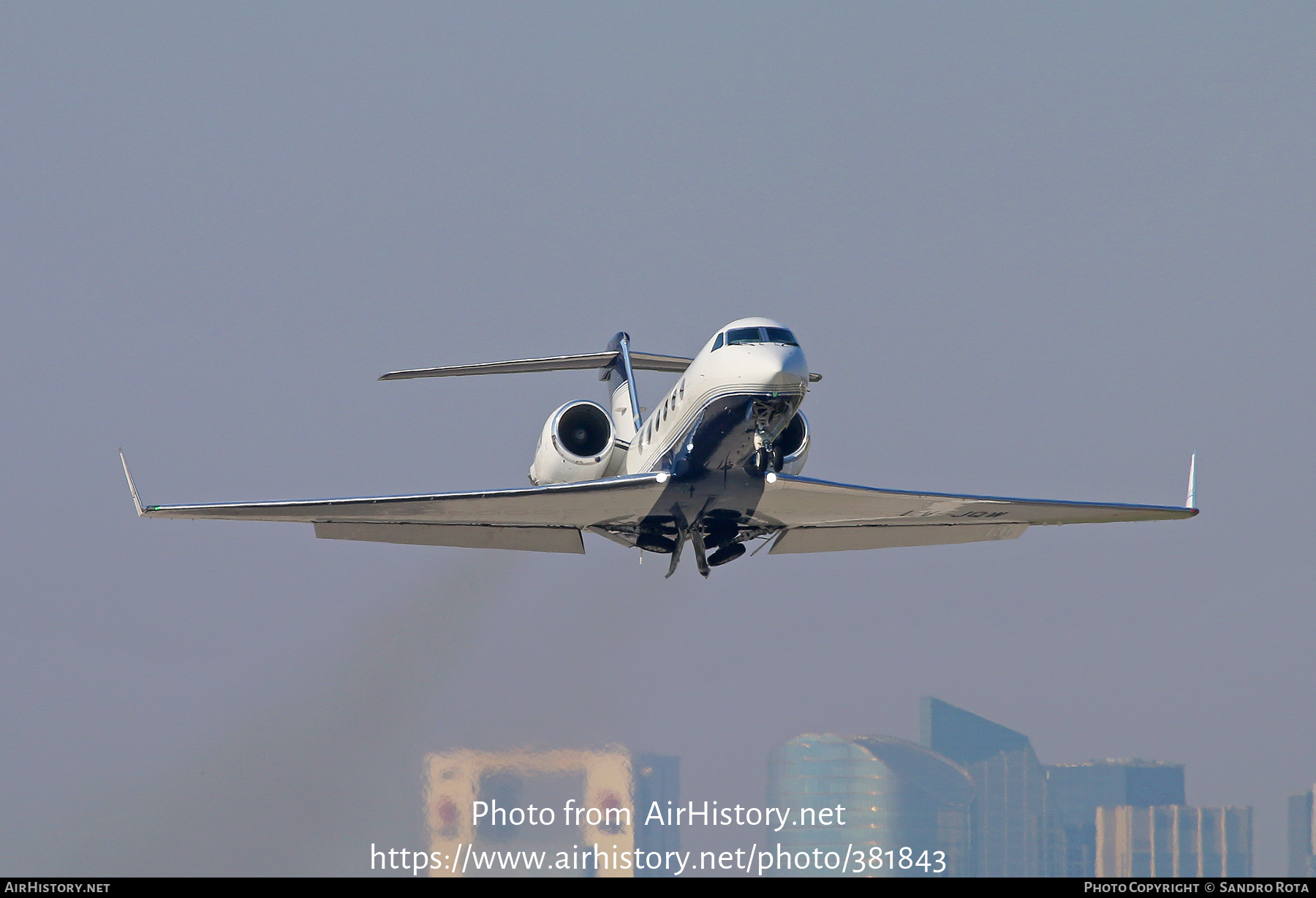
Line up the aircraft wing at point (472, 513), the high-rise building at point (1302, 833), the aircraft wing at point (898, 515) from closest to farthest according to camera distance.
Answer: the aircraft wing at point (472, 513) → the aircraft wing at point (898, 515) → the high-rise building at point (1302, 833)

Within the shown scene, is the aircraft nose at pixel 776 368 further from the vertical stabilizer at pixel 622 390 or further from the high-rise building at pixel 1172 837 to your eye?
the high-rise building at pixel 1172 837

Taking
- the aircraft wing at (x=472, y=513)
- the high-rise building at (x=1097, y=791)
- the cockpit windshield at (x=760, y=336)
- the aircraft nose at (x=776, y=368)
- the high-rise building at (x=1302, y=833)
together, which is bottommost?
the aircraft wing at (x=472, y=513)

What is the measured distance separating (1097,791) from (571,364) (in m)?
61.7

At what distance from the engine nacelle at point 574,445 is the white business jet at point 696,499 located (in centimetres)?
2

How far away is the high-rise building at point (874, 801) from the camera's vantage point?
45.1 metres

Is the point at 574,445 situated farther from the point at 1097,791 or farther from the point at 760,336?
the point at 1097,791

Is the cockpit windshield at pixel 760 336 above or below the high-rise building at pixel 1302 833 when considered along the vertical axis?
below

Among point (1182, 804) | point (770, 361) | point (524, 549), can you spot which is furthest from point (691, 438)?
point (1182, 804)

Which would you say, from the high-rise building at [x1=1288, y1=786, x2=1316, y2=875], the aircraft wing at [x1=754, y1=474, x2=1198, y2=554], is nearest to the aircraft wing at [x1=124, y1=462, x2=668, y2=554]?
the aircraft wing at [x1=754, y1=474, x2=1198, y2=554]

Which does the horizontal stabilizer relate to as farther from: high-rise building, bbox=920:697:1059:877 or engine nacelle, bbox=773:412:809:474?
high-rise building, bbox=920:697:1059:877

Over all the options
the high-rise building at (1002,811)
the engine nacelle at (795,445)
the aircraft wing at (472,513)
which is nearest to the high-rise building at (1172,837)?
the high-rise building at (1002,811)

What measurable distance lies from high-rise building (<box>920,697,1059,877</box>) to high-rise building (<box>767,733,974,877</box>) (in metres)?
2.27

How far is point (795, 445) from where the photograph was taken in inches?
929
